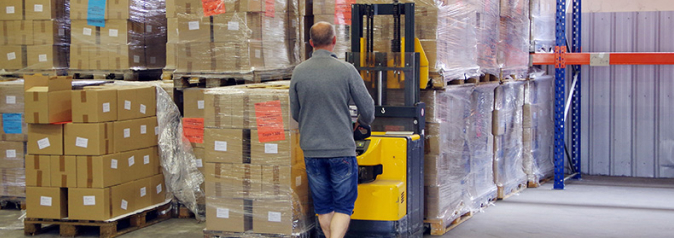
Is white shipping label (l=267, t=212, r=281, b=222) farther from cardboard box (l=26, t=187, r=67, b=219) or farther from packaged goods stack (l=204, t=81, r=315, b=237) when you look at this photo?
cardboard box (l=26, t=187, r=67, b=219)

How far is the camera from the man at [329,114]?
467 centimetres

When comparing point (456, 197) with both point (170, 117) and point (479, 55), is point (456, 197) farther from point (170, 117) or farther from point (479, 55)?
point (170, 117)

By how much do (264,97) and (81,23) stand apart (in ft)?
10.9

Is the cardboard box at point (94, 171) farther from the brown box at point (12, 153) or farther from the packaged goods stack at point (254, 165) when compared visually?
the brown box at point (12, 153)

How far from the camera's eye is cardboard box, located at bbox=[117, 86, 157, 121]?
257 inches

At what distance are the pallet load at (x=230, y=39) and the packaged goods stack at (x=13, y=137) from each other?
1743mm

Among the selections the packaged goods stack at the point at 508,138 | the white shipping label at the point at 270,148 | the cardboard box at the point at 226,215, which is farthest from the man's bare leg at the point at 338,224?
the packaged goods stack at the point at 508,138

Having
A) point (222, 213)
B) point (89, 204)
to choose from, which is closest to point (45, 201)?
point (89, 204)

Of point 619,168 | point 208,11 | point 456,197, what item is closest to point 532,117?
point 619,168

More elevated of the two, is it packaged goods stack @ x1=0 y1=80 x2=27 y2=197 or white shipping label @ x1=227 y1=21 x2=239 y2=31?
white shipping label @ x1=227 y1=21 x2=239 y2=31

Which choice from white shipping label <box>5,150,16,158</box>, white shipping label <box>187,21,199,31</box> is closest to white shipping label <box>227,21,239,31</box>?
white shipping label <box>187,21,199,31</box>

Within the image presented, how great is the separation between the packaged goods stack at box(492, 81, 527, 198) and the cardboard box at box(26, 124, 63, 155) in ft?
14.1

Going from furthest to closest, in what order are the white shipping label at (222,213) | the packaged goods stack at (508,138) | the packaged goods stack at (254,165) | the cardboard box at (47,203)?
→ the packaged goods stack at (508,138) → the cardboard box at (47,203) → the white shipping label at (222,213) → the packaged goods stack at (254,165)

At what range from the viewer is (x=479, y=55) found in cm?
707
